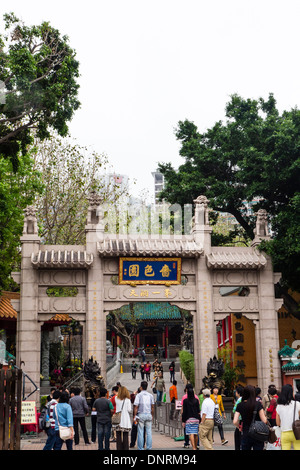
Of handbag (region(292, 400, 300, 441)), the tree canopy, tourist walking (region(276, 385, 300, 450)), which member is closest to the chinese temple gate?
the tree canopy

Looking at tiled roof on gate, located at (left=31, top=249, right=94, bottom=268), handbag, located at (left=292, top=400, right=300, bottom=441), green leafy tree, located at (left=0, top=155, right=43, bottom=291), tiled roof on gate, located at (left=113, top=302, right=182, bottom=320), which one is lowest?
handbag, located at (left=292, top=400, right=300, bottom=441)

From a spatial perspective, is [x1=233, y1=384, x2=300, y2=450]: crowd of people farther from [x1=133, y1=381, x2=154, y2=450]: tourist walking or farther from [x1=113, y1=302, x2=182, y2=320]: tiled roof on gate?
[x1=113, y1=302, x2=182, y2=320]: tiled roof on gate

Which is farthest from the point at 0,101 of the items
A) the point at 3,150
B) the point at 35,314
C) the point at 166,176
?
the point at 166,176

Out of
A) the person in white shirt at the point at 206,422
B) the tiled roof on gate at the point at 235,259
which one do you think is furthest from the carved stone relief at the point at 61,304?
the person in white shirt at the point at 206,422

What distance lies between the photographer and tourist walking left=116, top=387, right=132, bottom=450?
11.0m

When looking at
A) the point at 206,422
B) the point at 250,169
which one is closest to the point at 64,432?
the point at 206,422

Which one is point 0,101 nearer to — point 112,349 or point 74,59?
point 74,59

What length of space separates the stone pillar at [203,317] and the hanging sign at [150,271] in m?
0.89

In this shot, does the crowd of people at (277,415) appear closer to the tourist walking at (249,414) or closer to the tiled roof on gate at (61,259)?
the tourist walking at (249,414)

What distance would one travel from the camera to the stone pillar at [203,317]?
20.0m

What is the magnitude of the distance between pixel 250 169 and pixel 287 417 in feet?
48.2

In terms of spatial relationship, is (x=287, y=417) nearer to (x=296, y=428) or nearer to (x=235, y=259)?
(x=296, y=428)

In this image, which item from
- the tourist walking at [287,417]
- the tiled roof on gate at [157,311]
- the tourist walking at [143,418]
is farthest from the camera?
the tiled roof on gate at [157,311]

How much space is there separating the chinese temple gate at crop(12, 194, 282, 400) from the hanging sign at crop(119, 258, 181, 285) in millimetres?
36
